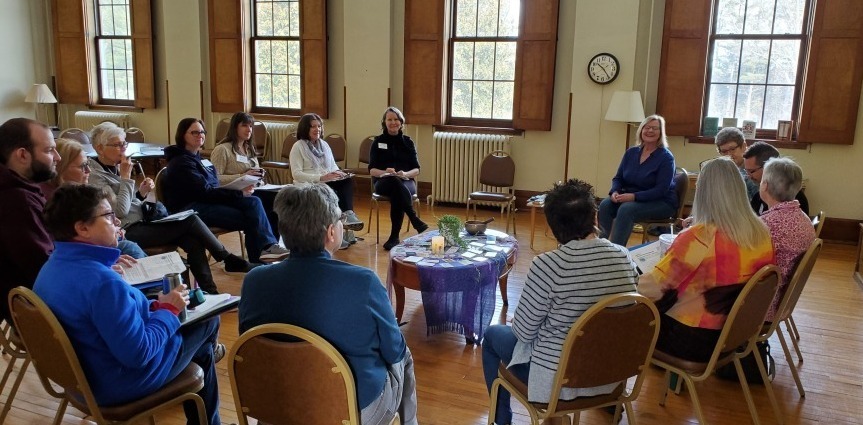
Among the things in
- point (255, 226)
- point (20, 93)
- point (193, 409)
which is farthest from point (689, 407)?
point (20, 93)

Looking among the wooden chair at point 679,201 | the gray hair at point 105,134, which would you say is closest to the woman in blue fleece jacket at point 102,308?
the gray hair at point 105,134

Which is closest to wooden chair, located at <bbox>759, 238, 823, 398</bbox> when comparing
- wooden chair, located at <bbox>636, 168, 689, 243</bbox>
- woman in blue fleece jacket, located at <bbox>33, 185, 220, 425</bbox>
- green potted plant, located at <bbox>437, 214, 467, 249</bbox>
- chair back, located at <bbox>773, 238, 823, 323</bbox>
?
chair back, located at <bbox>773, 238, 823, 323</bbox>

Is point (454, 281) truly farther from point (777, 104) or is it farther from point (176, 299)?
point (777, 104)

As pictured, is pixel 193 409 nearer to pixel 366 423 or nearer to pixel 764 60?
pixel 366 423

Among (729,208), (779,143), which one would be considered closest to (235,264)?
(729,208)

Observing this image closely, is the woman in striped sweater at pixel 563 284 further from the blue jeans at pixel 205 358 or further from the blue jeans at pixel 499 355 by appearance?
the blue jeans at pixel 205 358

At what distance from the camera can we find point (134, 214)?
12.7ft

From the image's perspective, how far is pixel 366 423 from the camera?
6.44ft

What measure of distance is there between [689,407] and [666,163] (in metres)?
2.36

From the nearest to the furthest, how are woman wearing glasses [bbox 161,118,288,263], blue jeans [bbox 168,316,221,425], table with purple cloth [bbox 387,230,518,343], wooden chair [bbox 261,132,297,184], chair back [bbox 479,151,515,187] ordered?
1. blue jeans [bbox 168,316,221,425]
2. table with purple cloth [bbox 387,230,518,343]
3. woman wearing glasses [bbox 161,118,288,263]
4. chair back [bbox 479,151,515,187]
5. wooden chair [bbox 261,132,297,184]

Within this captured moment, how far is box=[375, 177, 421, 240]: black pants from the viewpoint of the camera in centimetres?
564

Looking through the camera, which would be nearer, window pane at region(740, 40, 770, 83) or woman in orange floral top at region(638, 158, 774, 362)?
woman in orange floral top at region(638, 158, 774, 362)

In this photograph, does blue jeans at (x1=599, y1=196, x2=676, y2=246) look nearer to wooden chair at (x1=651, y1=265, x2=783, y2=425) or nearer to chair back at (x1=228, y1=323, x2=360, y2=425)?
wooden chair at (x1=651, y1=265, x2=783, y2=425)

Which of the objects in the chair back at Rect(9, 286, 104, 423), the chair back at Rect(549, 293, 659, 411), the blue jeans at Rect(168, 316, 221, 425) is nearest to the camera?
the chair back at Rect(9, 286, 104, 423)
